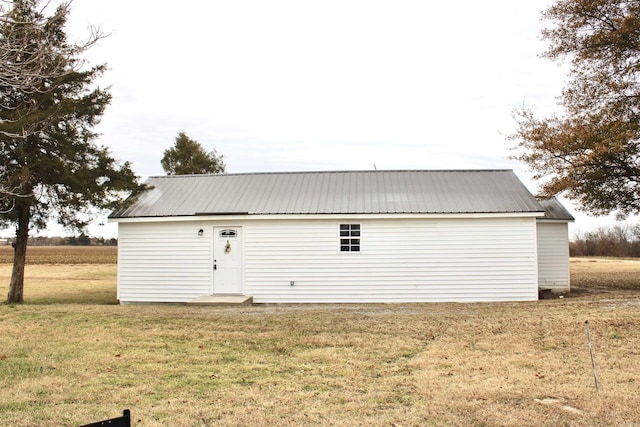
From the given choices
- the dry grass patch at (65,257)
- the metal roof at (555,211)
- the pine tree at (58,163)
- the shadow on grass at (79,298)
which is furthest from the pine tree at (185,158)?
the metal roof at (555,211)

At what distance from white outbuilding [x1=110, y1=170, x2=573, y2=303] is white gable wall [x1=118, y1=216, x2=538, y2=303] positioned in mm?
30

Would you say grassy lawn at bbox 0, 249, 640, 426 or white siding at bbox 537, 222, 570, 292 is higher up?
white siding at bbox 537, 222, 570, 292

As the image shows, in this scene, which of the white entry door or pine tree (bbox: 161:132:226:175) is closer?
the white entry door

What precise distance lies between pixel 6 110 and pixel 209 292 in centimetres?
802

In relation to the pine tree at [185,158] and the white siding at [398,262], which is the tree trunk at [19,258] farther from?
the pine tree at [185,158]

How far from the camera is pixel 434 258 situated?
1652 centimetres

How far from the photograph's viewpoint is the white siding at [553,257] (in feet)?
62.1

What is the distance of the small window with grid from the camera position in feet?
55.0

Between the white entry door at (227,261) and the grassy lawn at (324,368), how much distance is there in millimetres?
4084

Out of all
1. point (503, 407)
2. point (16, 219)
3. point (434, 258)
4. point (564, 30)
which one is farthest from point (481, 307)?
point (16, 219)

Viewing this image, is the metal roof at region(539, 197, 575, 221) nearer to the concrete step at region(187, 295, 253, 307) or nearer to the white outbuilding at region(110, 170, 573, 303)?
the white outbuilding at region(110, 170, 573, 303)

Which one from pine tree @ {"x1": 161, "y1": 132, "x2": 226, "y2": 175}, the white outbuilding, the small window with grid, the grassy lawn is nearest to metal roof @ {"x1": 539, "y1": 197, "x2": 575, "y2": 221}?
the white outbuilding

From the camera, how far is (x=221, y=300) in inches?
620

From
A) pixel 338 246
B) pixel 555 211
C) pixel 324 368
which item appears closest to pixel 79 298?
pixel 338 246
